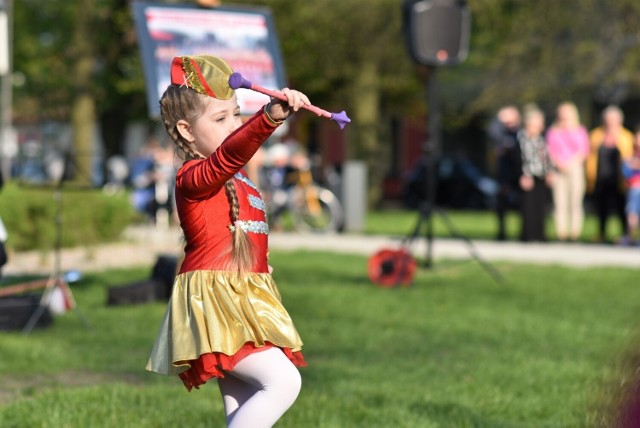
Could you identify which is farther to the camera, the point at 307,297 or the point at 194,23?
the point at 307,297

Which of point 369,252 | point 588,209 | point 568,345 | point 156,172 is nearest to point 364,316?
point 568,345

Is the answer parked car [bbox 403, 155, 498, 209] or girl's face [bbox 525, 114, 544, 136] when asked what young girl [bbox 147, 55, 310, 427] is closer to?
girl's face [bbox 525, 114, 544, 136]

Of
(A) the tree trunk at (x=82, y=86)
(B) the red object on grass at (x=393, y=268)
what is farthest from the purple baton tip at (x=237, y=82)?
(A) the tree trunk at (x=82, y=86)

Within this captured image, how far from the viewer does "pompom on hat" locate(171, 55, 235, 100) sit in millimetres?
3955

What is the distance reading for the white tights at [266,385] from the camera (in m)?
3.88

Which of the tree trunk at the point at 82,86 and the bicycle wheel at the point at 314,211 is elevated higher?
the tree trunk at the point at 82,86

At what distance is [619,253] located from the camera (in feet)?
52.0

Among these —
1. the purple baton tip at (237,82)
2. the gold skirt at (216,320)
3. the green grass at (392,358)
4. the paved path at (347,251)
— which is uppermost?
the purple baton tip at (237,82)

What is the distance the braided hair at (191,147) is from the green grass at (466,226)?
13.2 metres

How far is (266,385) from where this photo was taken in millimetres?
3893

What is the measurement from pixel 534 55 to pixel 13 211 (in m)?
16.5

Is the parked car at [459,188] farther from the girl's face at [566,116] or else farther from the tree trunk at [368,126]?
the girl's face at [566,116]

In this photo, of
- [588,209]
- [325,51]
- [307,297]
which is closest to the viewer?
[307,297]

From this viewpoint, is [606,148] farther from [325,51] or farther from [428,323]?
[325,51]
